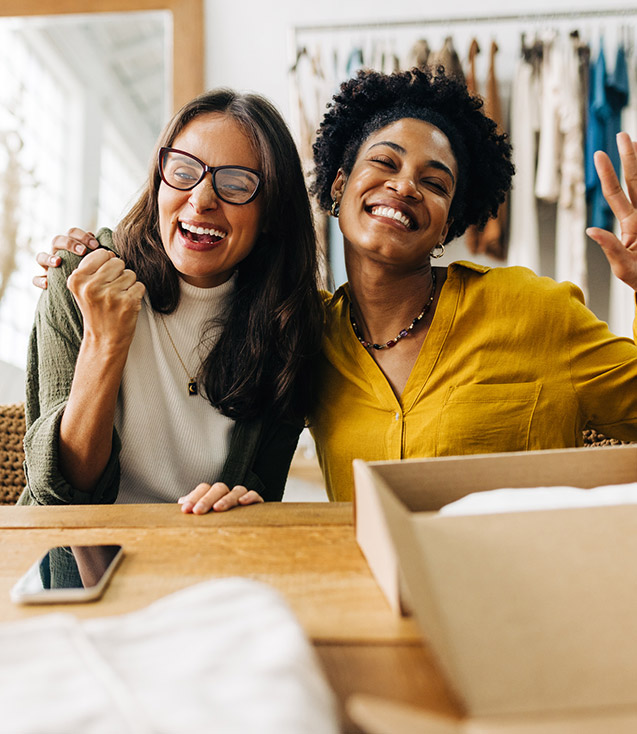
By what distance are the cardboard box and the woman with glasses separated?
78cm

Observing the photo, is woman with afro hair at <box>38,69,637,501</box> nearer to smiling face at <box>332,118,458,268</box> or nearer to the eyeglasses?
smiling face at <box>332,118,458,268</box>

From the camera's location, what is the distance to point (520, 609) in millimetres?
518

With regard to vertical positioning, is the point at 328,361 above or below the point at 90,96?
below

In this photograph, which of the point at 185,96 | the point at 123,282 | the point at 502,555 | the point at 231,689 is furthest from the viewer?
the point at 185,96

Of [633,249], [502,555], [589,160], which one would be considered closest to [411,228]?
[633,249]

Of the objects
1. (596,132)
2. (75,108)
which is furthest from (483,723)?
(75,108)

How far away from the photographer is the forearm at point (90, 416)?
48.6 inches

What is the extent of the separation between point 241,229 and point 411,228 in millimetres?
372

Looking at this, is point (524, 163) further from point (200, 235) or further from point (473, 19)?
point (200, 235)

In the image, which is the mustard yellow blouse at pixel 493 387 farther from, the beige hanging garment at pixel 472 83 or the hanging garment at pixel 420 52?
the hanging garment at pixel 420 52

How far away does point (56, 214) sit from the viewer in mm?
3500

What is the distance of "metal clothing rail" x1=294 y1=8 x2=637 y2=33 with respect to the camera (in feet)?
9.87

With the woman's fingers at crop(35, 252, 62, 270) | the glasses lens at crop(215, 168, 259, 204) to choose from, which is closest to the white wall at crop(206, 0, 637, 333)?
the glasses lens at crop(215, 168, 259, 204)

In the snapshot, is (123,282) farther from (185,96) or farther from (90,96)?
(90,96)
